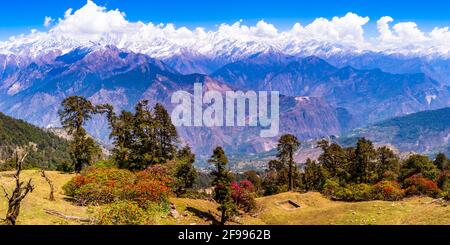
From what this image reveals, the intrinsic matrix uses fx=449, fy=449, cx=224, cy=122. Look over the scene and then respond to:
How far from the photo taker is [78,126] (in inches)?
3381

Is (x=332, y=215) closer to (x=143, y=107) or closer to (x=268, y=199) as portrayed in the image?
(x=268, y=199)

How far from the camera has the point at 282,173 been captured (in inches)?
5059

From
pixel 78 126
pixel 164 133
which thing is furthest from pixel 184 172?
pixel 78 126

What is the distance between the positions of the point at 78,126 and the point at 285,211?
138 feet

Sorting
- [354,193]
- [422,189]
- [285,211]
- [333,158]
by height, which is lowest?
[285,211]

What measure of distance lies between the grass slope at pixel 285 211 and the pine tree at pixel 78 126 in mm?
7014

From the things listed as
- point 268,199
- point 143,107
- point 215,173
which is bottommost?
point 268,199

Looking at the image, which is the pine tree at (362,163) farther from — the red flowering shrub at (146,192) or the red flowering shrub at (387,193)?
the red flowering shrub at (146,192)

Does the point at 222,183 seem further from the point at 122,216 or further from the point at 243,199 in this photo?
the point at 122,216

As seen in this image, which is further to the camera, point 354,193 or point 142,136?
point 142,136

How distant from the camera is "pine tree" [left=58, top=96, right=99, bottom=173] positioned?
84312mm
